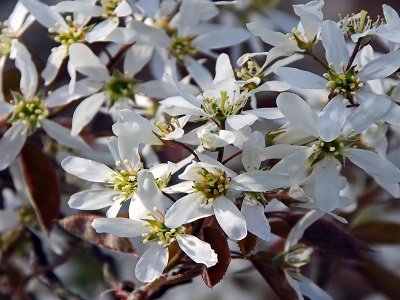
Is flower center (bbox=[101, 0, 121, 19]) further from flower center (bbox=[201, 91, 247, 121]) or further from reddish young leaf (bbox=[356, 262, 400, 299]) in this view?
reddish young leaf (bbox=[356, 262, 400, 299])

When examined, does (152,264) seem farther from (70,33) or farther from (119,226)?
(70,33)

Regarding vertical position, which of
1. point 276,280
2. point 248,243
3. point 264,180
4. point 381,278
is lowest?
point 381,278

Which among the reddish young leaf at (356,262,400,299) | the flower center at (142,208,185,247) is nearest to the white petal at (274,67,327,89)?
the flower center at (142,208,185,247)

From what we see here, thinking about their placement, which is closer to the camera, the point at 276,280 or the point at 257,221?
the point at 257,221

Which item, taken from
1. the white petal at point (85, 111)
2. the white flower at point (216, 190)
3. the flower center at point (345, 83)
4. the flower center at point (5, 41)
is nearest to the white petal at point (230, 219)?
the white flower at point (216, 190)

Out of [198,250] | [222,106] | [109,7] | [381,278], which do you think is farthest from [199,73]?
[381,278]

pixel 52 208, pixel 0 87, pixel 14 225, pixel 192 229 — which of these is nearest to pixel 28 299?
pixel 14 225

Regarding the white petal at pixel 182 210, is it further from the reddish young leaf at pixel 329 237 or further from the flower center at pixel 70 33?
the flower center at pixel 70 33
